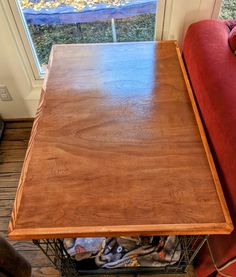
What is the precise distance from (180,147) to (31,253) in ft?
2.79

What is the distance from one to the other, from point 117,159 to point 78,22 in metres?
0.89

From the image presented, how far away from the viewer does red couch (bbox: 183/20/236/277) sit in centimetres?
67

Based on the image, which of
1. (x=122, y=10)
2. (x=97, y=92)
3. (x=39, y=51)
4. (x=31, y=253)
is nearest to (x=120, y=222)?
(x=97, y=92)

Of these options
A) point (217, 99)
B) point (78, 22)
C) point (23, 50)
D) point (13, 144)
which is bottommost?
point (13, 144)

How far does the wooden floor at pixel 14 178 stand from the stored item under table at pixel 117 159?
293 millimetres

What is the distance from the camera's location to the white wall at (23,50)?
1.10 m

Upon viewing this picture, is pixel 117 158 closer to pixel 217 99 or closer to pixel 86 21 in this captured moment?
pixel 217 99

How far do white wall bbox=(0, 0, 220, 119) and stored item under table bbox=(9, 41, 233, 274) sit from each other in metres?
0.24

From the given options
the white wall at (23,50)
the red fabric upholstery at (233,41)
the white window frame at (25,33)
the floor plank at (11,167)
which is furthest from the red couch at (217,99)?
the floor plank at (11,167)

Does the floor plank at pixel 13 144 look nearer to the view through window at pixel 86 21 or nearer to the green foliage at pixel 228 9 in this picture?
the view through window at pixel 86 21

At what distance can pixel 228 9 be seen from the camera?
48.2 inches

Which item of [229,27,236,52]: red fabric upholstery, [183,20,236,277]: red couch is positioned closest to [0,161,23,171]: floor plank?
[183,20,236,277]: red couch

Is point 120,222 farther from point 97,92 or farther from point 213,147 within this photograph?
point 97,92

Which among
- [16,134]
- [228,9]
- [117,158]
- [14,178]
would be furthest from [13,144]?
[228,9]
